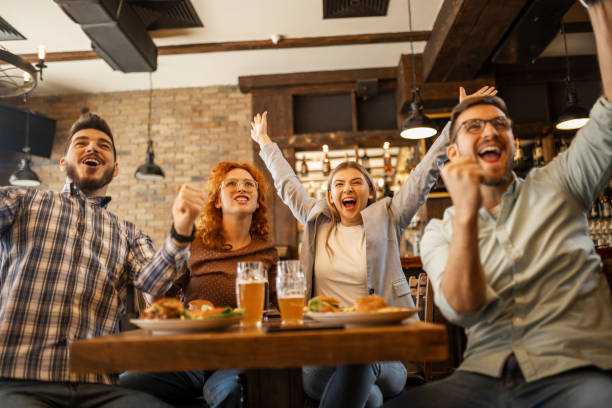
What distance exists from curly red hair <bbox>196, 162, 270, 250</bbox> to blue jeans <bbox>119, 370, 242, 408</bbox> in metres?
0.61

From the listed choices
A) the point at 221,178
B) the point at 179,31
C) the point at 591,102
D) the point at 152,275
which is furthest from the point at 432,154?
the point at 591,102

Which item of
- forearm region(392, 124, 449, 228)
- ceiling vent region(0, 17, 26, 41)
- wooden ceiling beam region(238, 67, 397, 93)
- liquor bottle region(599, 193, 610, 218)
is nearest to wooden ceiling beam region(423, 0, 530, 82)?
wooden ceiling beam region(238, 67, 397, 93)

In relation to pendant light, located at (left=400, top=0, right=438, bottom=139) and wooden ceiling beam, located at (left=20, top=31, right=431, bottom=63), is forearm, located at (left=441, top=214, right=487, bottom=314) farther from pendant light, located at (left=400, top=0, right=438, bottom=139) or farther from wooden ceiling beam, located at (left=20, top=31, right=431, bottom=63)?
wooden ceiling beam, located at (left=20, top=31, right=431, bottom=63)

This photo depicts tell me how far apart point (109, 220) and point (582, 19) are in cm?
530

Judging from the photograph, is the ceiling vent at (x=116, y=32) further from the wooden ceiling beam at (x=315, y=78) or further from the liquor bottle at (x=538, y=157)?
the liquor bottle at (x=538, y=157)

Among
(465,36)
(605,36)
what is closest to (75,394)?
(605,36)

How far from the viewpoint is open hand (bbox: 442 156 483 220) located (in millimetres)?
1104

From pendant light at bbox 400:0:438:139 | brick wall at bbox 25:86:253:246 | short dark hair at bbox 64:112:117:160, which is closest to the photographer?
short dark hair at bbox 64:112:117:160

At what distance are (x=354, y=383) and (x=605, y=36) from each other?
1151 mm

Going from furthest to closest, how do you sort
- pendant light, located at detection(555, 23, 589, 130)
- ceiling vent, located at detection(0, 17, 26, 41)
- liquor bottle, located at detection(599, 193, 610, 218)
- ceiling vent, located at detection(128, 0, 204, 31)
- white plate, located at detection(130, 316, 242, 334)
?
liquor bottle, located at detection(599, 193, 610, 218) < ceiling vent, located at detection(0, 17, 26, 41) < ceiling vent, located at detection(128, 0, 204, 31) < pendant light, located at detection(555, 23, 589, 130) < white plate, located at detection(130, 316, 242, 334)

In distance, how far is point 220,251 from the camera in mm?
2152

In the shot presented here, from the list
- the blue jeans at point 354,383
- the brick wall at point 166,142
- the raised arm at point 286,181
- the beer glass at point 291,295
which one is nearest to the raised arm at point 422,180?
the raised arm at point 286,181

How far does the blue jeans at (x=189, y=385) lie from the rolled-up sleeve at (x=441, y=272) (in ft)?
2.18

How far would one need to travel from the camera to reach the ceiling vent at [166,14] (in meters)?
4.67
